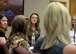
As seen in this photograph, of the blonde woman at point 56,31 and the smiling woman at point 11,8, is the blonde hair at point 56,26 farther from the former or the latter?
the smiling woman at point 11,8

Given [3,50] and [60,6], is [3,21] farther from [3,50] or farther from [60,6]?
[60,6]

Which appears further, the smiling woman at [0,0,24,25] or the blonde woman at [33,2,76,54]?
the smiling woman at [0,0,24,25]

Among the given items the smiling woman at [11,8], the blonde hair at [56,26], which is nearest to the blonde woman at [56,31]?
the blonde hair at [56,26]

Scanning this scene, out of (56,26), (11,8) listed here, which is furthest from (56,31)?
(11,8)

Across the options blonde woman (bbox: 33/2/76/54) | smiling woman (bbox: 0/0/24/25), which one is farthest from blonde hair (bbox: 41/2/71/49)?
smiling woman (bbox: 0/0/24/25)

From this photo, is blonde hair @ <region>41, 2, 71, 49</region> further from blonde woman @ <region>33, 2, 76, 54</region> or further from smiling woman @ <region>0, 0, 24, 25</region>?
smiling woman @ <region>0, 0, 24, 25</region>

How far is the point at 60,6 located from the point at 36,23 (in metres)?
3.38

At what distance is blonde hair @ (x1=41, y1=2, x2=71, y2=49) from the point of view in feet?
5.89

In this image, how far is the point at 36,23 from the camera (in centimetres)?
522

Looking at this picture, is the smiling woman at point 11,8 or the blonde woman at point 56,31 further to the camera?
the smiling woman at point 11,8

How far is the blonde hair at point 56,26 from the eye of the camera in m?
1.79

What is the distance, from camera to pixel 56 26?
1801mm

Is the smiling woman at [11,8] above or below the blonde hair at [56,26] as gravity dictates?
above

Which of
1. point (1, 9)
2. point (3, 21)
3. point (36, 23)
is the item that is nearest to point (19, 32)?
point (3, 21)
